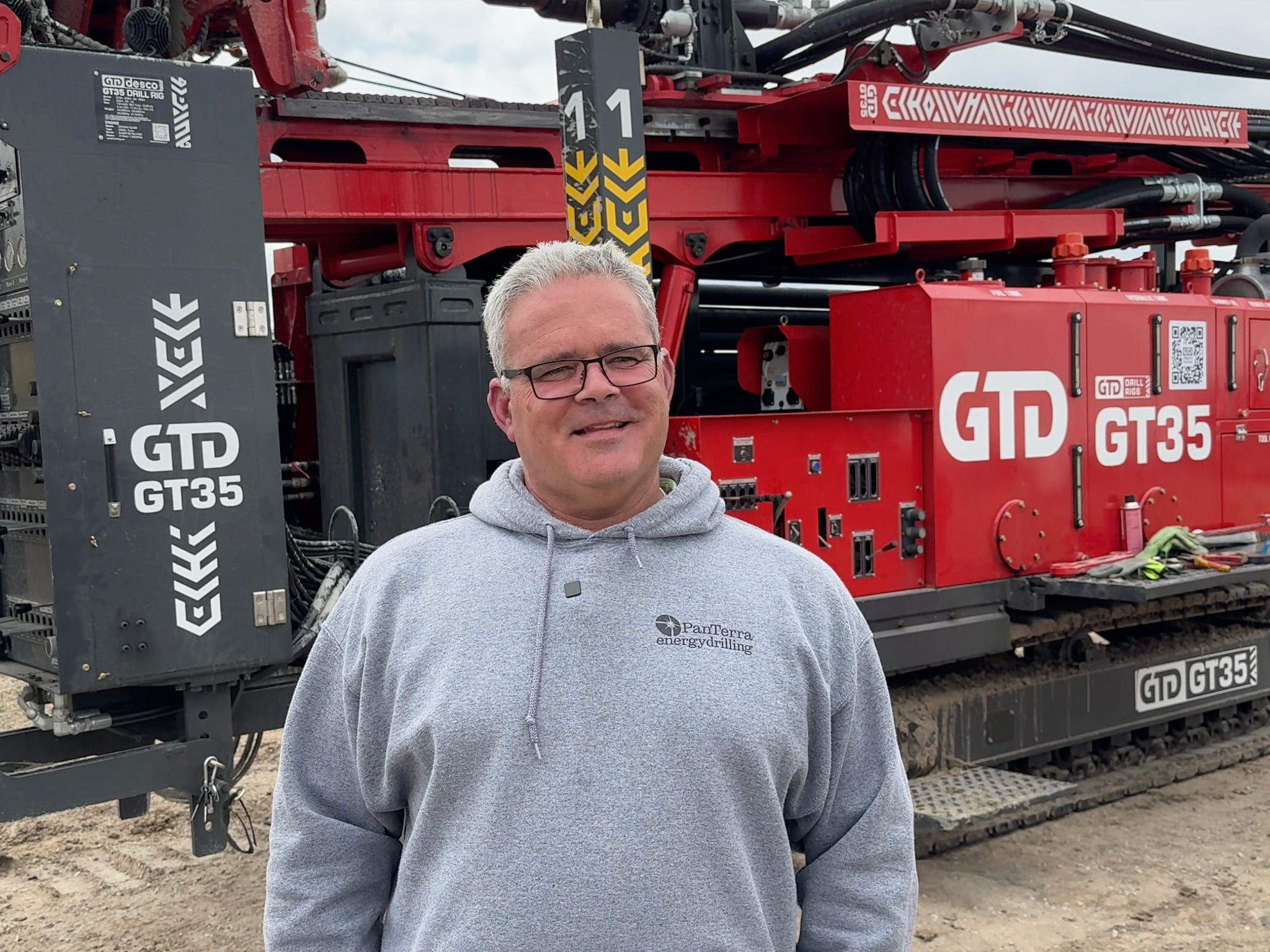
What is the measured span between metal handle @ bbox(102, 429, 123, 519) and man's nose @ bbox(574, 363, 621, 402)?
2.40 metres

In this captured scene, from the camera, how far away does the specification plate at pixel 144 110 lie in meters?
3.86

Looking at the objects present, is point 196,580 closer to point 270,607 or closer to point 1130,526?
point 270,607

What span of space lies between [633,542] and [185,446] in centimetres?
250

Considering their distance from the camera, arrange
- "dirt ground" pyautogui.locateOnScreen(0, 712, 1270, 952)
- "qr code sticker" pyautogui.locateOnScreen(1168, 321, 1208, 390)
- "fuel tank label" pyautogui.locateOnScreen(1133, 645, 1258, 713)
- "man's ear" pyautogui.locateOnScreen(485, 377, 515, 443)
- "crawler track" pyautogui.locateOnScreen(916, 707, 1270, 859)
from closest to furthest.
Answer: "man's ear" pyautogui.locateOnScreen(485, 377, 515, 443) < "dirt ground" pyautogui.locateOnScreen(0, 712, 1270, 952) < "crawler track" pyautogui.locateOnScreen(916, 707, 1270, 859) < "qr code sticker" pyautogui.locateOnScreen(1168, 321, 1208, 390) < "fuel tank label" pyautogui.locateOnScreen(1133, 645, 1258, 713)

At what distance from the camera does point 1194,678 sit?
22.5ft

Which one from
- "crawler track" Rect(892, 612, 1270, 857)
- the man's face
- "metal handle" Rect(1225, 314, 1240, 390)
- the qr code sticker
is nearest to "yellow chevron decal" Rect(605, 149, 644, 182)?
"crawler track" Rect(892, 612, 1270, 857)

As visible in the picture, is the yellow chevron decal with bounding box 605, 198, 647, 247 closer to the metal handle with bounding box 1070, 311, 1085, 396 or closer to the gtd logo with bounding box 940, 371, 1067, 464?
the gtd logo with bounding box 940, 371, 1067, 464

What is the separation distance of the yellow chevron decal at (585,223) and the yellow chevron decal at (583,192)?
33 millimetres

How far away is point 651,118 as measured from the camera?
5832 mm

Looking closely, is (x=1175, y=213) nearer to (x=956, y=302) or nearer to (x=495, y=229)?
(x=956, y=302)

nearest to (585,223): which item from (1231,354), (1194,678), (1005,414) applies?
(1005,414)

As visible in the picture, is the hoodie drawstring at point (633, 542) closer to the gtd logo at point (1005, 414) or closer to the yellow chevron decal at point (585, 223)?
the yellow chevron decal at point (585, 223)

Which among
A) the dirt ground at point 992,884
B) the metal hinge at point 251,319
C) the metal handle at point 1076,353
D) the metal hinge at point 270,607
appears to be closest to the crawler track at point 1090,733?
the dirt ground at point 992,884

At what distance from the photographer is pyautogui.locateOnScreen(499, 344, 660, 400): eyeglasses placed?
6.09 feet
